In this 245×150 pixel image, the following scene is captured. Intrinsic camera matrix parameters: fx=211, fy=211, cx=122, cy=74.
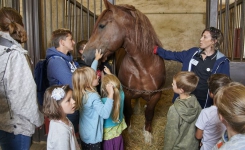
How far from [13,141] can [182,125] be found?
1101 mm

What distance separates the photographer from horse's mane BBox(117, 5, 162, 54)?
2.04 m

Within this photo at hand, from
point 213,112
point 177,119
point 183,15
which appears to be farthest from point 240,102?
point 183,15

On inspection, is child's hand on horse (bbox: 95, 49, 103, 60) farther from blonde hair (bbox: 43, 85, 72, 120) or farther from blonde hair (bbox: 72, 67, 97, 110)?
A: blonde hair (bbox: 43, 85, 72, 120)

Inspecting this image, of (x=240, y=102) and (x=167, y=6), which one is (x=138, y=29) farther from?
(x=167, y=6)

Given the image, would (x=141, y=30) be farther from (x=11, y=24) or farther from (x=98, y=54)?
(x=11, y=24)

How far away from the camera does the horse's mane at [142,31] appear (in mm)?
2043

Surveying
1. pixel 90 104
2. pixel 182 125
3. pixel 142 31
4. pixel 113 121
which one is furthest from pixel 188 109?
pixel 142 31

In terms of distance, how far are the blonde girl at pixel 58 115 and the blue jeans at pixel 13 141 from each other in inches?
11.0

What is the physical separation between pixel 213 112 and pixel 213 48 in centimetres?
66

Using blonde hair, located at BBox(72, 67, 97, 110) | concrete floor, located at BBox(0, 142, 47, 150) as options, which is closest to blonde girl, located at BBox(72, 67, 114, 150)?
blonde hair, located at BBox(72, 67, 97, 110)

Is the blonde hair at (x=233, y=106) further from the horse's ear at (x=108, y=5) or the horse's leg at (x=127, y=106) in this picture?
the horse's leg at (x=127, y=106)

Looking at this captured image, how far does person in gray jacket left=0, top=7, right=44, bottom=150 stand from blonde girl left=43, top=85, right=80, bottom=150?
143 mm

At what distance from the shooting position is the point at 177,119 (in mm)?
1440

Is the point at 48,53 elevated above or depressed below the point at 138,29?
below
